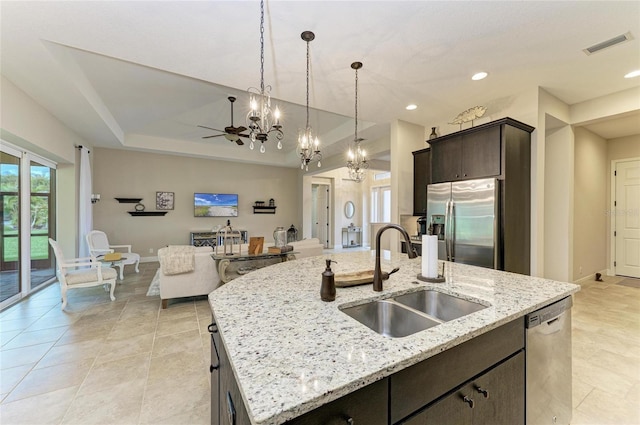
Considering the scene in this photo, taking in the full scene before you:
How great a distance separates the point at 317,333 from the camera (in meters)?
0.98

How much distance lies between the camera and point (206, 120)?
5.79 meters

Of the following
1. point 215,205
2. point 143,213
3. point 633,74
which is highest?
point 633,74

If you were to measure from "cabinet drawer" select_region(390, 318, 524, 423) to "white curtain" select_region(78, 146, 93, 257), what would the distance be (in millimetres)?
6489

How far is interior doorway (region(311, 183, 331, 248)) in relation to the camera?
9.80 m

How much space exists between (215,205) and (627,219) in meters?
9.42

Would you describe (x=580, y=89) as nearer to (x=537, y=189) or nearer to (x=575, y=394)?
(x=537, y=189)

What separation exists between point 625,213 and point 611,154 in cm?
119

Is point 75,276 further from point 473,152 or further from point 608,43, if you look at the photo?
point 608,43

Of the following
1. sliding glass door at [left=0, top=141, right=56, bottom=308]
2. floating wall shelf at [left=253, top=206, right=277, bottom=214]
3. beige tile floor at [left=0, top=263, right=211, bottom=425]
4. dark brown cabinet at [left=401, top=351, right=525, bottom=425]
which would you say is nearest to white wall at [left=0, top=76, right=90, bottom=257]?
sliding glass door at [left=0, top=141, right=56, bottom=308]

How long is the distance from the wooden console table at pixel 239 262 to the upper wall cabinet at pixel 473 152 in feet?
8.57

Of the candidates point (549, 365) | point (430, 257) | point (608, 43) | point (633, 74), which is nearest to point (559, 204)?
point (633, 74)

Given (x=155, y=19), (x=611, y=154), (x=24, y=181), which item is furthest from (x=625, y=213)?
(x=24, y=181)

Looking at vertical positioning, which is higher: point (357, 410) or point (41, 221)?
point (41, 221)

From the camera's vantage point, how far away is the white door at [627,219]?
5.00m
